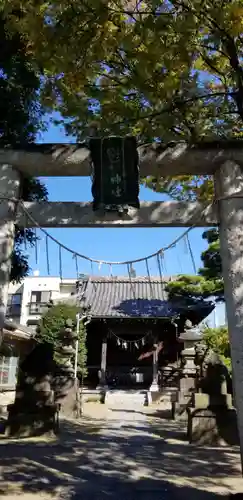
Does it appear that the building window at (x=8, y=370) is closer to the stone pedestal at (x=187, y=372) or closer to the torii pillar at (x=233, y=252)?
the stone pedestal at (x=187, y=372)

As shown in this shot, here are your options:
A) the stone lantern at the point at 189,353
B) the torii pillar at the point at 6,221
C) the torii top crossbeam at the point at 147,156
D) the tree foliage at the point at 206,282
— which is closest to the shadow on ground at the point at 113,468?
the torii pillar at the point at 6,221

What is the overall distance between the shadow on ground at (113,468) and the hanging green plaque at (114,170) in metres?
3.52

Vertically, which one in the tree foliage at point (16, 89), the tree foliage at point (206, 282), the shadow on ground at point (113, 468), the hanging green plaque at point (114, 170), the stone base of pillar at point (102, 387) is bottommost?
the stone base of pillar at point (102, 387)

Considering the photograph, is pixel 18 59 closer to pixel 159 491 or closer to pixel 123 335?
pixel 159 491

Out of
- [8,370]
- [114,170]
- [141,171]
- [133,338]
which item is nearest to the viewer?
[114,170]

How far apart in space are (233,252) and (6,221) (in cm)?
266

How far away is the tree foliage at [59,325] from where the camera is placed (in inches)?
805

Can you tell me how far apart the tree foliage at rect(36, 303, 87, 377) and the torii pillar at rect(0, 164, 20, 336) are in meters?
16.0

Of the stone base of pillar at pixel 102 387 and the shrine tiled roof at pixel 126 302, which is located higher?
the shrine tiled roof at pixel 126 302

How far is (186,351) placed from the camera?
13820mm

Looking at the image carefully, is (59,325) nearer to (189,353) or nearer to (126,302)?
(126,302)

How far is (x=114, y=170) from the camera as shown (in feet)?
15.7

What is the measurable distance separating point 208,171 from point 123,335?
1966 centimetres

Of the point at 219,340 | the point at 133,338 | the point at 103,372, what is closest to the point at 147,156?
the point at 219,340
